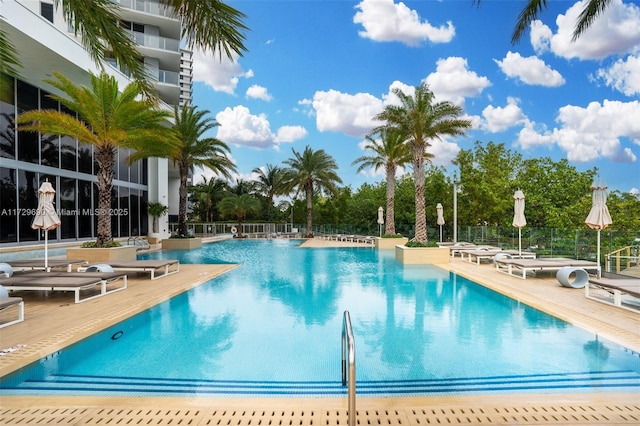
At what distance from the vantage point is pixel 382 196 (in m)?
36.0

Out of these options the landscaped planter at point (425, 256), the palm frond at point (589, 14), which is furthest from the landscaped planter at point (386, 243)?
the palm frond at point (589, 14)

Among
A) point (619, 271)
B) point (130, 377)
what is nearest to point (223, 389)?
point (130, 377)

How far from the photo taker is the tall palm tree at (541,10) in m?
6.24

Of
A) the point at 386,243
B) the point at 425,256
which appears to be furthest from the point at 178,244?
the point at 425,256

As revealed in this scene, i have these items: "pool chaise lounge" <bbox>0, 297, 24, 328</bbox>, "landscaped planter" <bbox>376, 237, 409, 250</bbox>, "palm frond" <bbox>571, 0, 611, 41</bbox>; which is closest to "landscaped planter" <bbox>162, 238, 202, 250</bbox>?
"landscaped planter" <bbox>376, 237, 409, 250</bbox>

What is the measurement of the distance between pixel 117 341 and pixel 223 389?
2.63 meters

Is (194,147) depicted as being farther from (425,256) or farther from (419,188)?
(425,256)

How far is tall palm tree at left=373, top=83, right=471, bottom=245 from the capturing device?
647 inches

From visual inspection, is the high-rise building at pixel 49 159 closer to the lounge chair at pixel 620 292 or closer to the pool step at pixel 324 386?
the pool step at pixel 324 386

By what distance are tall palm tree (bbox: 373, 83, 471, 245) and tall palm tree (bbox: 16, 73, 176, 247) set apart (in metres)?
10.3

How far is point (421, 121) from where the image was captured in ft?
53.5

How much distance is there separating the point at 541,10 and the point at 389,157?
1785 centimetres

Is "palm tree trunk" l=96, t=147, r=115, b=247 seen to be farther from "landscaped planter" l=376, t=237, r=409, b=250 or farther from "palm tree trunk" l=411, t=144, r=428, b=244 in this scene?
"landscaped planter" l=376, t=237, r=409, b=250

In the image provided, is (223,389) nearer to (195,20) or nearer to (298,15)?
(195,20)
